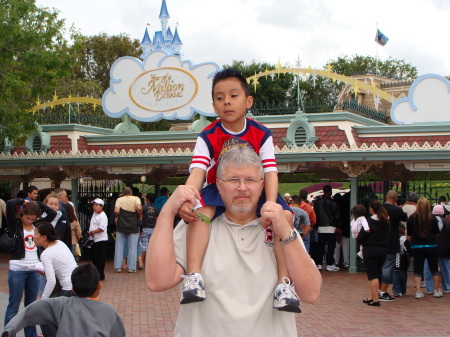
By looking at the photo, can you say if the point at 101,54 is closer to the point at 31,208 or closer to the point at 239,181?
the point at 31,208

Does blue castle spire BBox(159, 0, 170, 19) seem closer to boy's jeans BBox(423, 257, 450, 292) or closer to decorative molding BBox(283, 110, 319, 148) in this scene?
decorative molding BBox(283, 110, 319, 148)

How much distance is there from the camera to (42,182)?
39062mm

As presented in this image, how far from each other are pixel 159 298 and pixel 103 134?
297 inches

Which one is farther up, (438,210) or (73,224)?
(438,210)

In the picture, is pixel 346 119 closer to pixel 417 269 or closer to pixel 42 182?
pixel 417 269

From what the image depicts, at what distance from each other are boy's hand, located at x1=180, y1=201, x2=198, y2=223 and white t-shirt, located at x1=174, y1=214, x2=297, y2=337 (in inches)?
6.0

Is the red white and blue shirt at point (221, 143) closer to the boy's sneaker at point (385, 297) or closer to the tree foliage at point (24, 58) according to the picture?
the boy's sneaker at point (385, 297)

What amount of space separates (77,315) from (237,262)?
1979 mm

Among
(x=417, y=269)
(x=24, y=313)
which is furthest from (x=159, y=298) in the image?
(x=24, y=313)

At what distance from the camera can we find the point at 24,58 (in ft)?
50.3

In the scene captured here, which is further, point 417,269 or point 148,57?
point 148,57

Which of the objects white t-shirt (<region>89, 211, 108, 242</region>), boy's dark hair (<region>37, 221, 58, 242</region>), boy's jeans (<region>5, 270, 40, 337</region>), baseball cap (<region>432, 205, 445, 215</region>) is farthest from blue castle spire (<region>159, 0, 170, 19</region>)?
boy's dark hair (<region>37, 221, 58, 242</region>)

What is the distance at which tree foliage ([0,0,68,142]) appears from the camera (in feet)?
48.7

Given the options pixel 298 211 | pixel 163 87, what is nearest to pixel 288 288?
pixel 298 211
